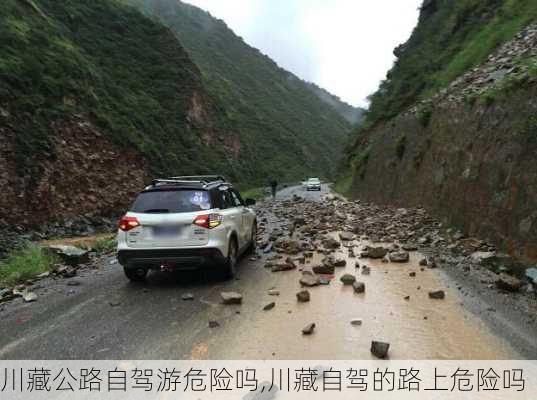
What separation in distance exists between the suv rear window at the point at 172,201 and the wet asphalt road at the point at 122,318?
141 centimetres

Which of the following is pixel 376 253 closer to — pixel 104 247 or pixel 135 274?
pixel 135 274

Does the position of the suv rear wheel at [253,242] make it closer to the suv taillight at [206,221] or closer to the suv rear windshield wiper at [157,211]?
the suv taillight at [206,221]

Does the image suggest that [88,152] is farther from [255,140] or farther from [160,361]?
[255,140]

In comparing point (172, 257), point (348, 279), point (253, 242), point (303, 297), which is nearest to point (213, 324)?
point (303, 297)

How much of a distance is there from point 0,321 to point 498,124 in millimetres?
10799

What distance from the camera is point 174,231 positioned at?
736cm

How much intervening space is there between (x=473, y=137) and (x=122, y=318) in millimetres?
10284

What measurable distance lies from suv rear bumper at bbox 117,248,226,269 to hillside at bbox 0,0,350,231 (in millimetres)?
13218

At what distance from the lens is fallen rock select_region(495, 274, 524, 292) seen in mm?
6566

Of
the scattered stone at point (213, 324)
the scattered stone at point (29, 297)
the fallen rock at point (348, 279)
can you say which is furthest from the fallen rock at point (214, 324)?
the scattered stone at point (29, 297)

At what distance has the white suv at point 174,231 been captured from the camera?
7336 millimetres

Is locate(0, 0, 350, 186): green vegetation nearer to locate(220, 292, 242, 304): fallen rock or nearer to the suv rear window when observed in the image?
the suv rear window

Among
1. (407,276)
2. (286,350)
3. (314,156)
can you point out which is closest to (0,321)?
(286,350)

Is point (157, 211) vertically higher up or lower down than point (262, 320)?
higher up
